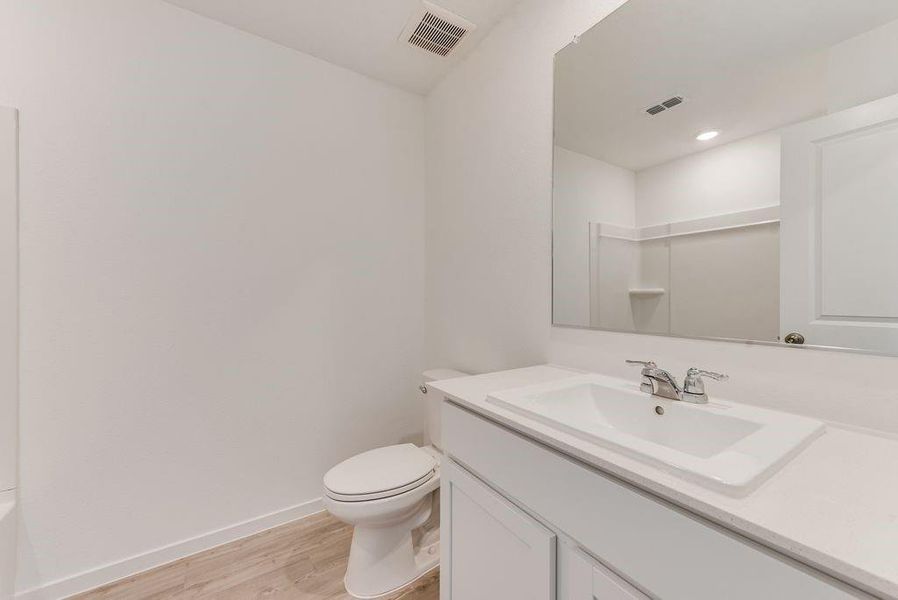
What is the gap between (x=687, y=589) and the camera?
0.51 metres

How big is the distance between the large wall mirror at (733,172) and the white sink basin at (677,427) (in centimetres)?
22

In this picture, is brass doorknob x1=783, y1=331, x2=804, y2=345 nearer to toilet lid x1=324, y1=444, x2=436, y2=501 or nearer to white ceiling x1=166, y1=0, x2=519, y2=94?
toilet lid x1=324, y1=444, x2=436, y2=501

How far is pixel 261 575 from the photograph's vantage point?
4.68ft

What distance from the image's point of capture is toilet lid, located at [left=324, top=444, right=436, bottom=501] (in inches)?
50.6

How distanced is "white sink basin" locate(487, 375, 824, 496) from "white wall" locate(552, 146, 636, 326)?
31 centimetres

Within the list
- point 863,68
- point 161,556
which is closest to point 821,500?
point 863,68

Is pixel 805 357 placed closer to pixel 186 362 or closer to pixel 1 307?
pixel 186 362

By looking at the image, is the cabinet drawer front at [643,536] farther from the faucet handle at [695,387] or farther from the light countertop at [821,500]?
the faucet handle at [695,387]

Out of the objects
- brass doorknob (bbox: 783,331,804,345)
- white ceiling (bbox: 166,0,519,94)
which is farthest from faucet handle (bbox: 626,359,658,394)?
white ceiling (bbox: 166,0,519,94)

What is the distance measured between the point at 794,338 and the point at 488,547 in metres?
0.89

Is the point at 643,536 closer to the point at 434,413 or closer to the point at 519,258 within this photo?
the point at 519,258

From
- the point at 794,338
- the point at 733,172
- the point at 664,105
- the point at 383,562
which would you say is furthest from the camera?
the point at 383,562

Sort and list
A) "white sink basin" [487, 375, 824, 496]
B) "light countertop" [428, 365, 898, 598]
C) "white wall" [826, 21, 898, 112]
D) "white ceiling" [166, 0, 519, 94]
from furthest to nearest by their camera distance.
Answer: "white ceiling" [166, 0, 519, 94] → "white wall" [826, 21, 898, 112] → "white sink basin" [487, 375, 824, 496] → "light countertop" [428, 365, 898, 598]

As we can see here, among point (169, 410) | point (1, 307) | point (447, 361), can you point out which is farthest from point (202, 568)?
point (447, 361)
